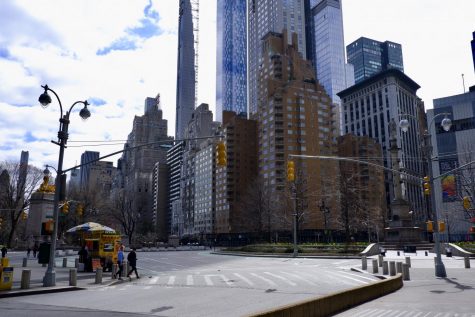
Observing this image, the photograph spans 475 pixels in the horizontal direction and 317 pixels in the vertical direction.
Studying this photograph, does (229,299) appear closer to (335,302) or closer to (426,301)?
(335,302)

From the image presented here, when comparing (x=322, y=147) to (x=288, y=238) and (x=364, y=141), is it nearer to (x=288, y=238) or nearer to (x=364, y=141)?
(x=364, y=141)

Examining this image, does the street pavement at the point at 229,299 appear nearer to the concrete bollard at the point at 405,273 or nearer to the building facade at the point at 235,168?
the concrete bollard at the point at 405,273

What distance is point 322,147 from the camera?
440 feet

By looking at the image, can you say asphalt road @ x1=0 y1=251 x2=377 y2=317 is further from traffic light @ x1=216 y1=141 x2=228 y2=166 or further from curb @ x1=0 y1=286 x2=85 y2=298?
traffic light @ x1=216 y1=141 x2=228 y2=166

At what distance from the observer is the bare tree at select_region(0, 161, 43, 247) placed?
Result: 219 feet

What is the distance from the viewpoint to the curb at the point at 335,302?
9030mm

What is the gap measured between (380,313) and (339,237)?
94540mm

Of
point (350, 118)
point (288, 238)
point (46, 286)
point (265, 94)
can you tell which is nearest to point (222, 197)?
point (265, 94)

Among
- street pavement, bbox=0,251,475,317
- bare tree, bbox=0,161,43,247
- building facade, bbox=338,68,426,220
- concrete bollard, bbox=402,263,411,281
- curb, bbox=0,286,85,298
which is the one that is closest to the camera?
street pavement, bbox=0,251,475,317

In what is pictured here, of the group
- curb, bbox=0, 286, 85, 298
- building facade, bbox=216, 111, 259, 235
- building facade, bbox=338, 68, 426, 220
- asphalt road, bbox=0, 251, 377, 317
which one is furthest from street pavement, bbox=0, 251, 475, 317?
building facade, bbox=338, 68, 426, 220

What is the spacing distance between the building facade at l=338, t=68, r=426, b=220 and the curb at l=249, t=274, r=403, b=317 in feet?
494

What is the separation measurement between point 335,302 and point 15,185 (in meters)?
68.6

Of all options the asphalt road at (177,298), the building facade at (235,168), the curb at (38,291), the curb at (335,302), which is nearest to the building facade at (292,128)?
the building facade at (235,168)

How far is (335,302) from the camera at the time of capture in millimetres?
11734
